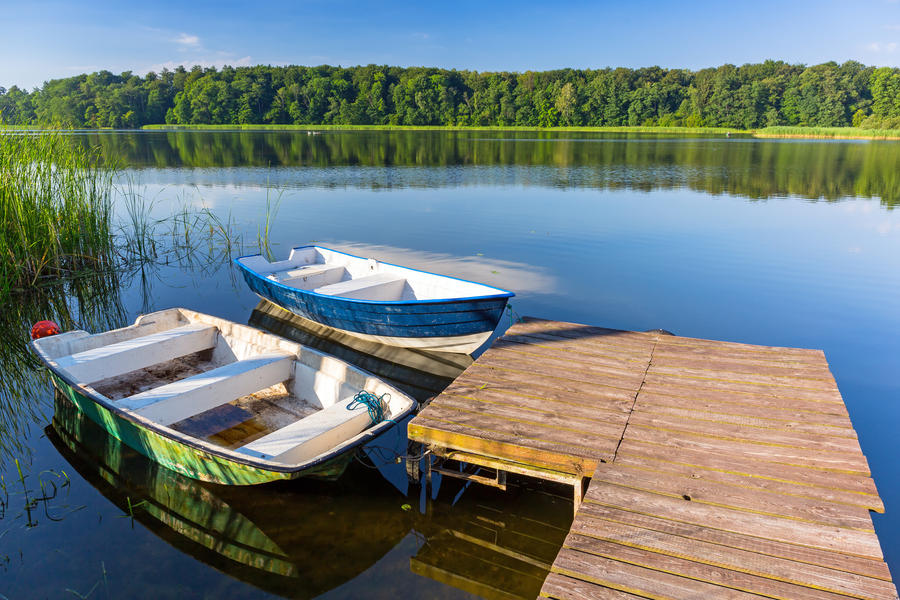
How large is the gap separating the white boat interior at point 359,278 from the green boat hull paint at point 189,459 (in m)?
3.59

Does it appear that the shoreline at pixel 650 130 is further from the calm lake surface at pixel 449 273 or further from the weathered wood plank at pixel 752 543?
the weathered wood plank at pixel 752 543

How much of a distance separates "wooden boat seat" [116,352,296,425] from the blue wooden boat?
1.98m

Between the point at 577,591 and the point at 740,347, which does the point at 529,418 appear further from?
the point at 740,347

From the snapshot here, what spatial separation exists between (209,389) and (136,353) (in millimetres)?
1511

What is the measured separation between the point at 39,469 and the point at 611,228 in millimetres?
15012

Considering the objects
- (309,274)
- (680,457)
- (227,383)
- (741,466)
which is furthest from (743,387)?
(309,274)

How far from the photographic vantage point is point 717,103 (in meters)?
87.6

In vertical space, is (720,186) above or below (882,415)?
above

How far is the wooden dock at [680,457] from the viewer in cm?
310

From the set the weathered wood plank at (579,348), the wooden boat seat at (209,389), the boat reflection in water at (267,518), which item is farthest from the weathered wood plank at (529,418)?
the wooden boat seat at (209,389)

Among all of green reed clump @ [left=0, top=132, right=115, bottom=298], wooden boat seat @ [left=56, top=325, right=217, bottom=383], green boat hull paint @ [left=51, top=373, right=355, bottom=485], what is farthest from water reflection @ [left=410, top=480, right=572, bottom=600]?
green reed clump @ [left=0, top=132, right=115, bottom=298]

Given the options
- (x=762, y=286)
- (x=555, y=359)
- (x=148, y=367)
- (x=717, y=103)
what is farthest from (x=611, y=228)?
(x=717, y=103)

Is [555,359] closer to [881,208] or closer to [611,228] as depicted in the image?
[611,228]

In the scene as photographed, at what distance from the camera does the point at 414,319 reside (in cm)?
774
